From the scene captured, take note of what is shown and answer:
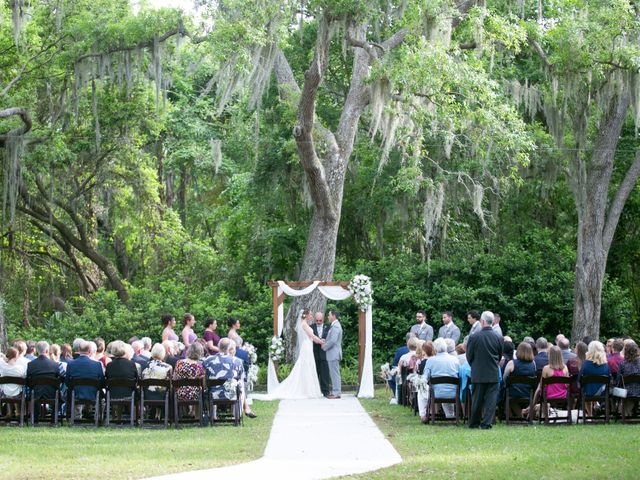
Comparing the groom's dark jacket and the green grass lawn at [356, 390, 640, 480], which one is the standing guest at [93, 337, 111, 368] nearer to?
the green grass lawn at [356, 390, 640, 480]

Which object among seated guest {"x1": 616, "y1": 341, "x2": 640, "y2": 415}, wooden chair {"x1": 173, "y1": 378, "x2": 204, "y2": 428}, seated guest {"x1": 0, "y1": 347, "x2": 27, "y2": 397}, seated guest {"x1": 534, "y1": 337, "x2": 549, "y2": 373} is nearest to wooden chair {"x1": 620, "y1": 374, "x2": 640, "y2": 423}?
seated guest {"x1": 616, "y1": 341, "x2": 640, "y2": 415}

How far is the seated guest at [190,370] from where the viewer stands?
43.7 ft

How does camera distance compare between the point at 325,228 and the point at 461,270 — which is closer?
the point at 325,228

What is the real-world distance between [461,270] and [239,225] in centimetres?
694

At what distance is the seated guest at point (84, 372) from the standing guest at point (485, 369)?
4735 mm

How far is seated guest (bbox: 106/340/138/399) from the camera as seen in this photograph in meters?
13.3

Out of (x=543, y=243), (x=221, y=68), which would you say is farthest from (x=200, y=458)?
(x=543, y=243)

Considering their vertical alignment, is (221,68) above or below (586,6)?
below

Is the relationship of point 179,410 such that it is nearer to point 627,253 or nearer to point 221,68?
point 221,68

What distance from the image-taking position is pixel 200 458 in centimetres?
999

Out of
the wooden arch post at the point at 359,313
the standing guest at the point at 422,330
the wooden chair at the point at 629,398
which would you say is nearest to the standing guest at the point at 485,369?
the wooden chair at the point at 629,398

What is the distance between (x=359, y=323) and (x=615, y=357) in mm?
5846

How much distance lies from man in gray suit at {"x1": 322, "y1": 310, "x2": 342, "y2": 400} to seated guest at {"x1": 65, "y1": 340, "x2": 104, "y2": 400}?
545cm

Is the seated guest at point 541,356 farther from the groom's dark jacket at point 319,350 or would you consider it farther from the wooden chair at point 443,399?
the groom's dark jacket at point 319,350
